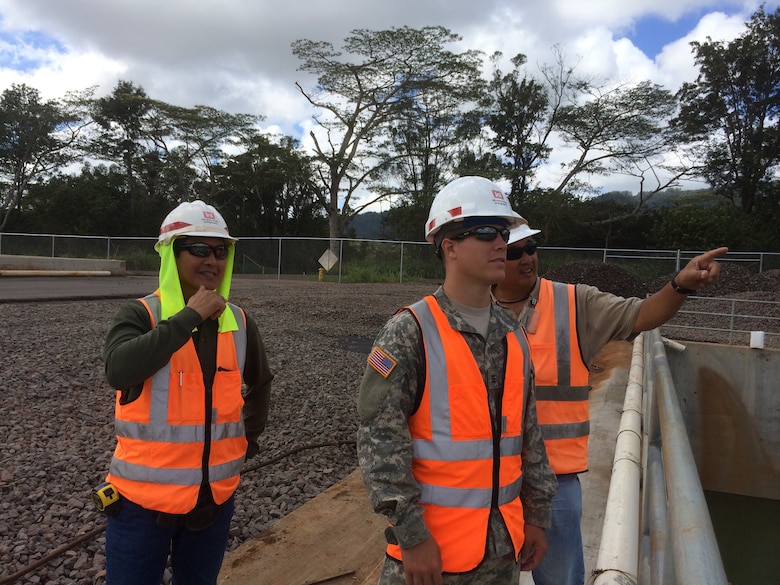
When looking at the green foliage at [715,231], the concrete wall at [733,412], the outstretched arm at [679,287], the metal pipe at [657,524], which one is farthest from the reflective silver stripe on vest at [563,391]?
the green foliage at [715,231]

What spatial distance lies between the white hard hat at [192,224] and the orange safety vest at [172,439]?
13.8 inches

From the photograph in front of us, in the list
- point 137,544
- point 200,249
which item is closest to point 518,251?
point 200,249

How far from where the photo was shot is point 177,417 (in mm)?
2004

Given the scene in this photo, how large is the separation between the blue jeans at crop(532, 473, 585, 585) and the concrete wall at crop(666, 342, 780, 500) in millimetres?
9690

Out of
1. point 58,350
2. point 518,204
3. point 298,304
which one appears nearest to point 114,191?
point 518,204

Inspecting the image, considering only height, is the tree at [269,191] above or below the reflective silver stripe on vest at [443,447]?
above

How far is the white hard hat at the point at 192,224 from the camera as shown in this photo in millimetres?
2197

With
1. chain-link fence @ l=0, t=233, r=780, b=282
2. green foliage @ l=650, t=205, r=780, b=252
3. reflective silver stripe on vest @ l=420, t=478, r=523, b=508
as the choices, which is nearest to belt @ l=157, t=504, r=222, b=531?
reflective silver stripe on vest @ l=420, t=478, r=523, b=508

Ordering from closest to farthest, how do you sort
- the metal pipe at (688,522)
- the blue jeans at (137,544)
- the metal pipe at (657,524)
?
the metal pipe at (688,522) → the metal pipe at (657,524) → the blue jeans at (137,544)

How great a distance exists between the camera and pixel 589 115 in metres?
34.9

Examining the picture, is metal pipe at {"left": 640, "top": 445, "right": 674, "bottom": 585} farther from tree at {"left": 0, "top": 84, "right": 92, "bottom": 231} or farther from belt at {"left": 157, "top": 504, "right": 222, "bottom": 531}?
tree at {"left": 0, "top": 84, "right": 92, "bottom": 231}

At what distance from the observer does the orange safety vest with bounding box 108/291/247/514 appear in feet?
6.47

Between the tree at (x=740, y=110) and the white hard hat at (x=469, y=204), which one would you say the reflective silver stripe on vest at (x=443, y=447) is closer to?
the white hard hat at (x=469, y=204)

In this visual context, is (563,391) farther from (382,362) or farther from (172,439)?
(172,439)
